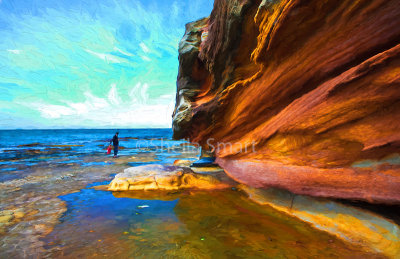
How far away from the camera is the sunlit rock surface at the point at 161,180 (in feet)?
21.6

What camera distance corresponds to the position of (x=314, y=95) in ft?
14.0

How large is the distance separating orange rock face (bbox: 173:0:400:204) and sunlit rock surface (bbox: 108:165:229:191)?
1.08m

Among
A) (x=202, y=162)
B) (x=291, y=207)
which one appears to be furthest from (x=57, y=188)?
(x=291, y=207)

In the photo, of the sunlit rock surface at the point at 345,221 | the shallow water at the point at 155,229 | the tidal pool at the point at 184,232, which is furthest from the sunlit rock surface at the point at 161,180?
the sunlit rock surface at the point at 345,221

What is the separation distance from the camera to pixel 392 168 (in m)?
3.23

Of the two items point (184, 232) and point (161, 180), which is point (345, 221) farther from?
point (161, 180)

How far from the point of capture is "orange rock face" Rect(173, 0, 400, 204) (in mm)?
3273

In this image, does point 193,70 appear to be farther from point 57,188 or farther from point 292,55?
point 57,188

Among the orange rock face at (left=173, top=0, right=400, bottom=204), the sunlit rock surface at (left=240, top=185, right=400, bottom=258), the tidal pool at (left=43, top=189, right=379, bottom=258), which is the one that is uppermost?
the orange rock face at (left=173, top=0, right=400, bottom=204)

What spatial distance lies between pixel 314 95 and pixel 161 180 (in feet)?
16.3

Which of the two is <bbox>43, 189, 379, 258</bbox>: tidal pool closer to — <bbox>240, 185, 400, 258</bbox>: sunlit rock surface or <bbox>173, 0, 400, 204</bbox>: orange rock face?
<bbox>240, 185, 400, 258</bbox>: sunlit rock surface

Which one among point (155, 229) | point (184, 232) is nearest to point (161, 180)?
point (155, 229)

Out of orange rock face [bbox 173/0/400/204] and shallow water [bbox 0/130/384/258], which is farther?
orange rock face [bbox 173/0/400/204]

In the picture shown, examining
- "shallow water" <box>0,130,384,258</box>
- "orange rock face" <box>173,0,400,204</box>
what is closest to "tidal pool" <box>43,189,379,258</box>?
"shallow water" <box>0,130,384,258</box>
